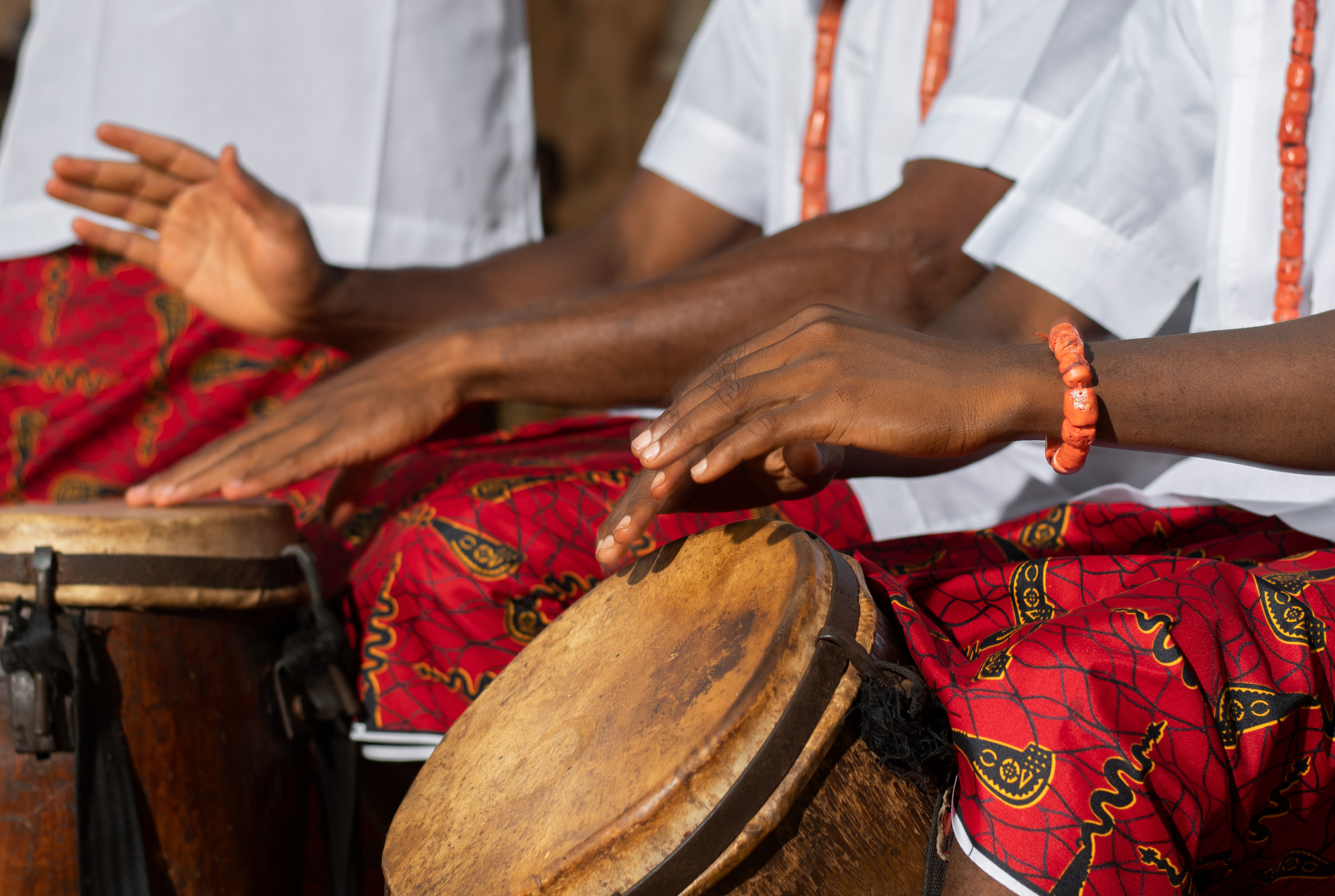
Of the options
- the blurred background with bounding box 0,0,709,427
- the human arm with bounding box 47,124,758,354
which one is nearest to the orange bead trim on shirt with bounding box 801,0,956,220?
the human arm with bounding box 47,124,758,354

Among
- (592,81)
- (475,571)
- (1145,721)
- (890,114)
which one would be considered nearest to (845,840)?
(1145,721)

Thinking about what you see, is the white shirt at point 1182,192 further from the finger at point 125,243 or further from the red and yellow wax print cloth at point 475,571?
the finger at point 125,243

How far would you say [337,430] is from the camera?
3.96ft

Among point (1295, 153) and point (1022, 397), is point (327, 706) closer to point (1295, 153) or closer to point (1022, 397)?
point (1022, 397)

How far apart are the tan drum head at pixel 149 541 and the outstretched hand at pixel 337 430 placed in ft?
0.20

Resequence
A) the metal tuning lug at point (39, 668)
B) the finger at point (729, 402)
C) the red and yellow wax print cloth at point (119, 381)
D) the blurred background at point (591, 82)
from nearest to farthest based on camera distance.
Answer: the finger at point (729, 402) < the metal tuning lug at point (39, 668) < the red and yellow wax print cloth at point (119, 381) < the blurred background at point (591, 82)

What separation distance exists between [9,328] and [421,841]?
4.48 ft

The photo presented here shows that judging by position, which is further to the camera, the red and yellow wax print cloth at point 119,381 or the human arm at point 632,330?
the red and yellow wax print cloth at point 119,381

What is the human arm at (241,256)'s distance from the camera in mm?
1417

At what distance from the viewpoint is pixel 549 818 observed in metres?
0.69

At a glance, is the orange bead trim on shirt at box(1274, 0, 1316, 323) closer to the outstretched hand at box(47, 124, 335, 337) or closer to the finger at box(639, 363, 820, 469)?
the finger at box(639, 363, 820, 469)

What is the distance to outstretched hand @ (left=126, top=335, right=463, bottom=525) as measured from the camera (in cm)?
117

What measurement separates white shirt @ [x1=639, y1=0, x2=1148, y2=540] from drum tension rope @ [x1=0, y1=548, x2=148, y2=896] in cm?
82

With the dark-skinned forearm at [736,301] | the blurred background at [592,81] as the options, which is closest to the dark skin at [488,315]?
the dark-skinned forearm at [736,301]
